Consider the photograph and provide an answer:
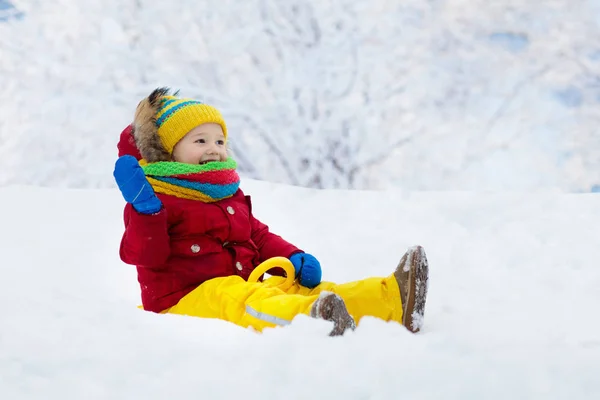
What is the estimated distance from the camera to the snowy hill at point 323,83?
621 cm

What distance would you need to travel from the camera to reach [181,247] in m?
1.98

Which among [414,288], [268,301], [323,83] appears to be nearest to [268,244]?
[268,301]

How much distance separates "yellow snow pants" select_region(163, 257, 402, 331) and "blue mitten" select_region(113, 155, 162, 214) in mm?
301

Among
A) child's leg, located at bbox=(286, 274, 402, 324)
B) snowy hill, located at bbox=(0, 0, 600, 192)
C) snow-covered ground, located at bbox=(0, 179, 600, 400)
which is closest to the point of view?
snow-covered ground, located at bbox=(0, 179, 600, 400)

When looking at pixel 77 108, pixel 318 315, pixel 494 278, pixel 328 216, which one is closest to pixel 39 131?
pixel 77 108

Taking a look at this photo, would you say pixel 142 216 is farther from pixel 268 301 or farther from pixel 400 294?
pixel 400 294

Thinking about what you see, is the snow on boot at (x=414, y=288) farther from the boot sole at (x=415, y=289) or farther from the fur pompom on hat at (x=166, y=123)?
the fur pompom on hat at (x=166, y=123)

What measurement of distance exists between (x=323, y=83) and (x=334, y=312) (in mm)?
5149

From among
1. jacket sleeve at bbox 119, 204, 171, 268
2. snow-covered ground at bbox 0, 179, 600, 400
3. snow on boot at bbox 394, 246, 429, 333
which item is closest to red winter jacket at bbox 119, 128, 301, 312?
jacket sleeve at bbox 119, 204, 171, 268

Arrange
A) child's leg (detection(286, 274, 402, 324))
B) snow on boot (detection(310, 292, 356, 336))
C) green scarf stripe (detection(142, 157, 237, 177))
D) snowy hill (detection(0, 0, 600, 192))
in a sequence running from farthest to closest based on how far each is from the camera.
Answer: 1. snowy hill (detection(0, 0, 600, 192))
2. green scarf stripe (detection(142, 157, 237, 177))
3. child's leg (detection(286, 274, 402, 324))
4. snow on boot (detection(310, 292, 356, 336))

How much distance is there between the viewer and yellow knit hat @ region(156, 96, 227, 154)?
7.09 ft

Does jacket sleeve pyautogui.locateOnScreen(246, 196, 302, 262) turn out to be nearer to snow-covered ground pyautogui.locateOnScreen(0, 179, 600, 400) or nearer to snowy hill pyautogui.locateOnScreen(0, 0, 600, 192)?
snow-covered ground pyautogui.locateOnScreen(0, 179, 600, 400)

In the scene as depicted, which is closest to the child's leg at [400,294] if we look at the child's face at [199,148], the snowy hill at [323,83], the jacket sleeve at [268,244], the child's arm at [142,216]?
the jacket sleeve at [268,244]

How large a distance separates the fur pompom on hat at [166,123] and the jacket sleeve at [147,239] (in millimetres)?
346
